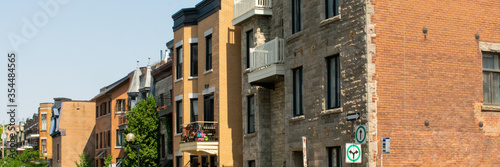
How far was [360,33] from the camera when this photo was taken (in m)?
23.2

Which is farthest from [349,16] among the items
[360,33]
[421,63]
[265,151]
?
[265,151]

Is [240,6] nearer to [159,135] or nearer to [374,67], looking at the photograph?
[374,67]

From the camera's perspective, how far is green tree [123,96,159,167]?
46.2 m

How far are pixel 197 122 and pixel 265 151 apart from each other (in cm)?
561

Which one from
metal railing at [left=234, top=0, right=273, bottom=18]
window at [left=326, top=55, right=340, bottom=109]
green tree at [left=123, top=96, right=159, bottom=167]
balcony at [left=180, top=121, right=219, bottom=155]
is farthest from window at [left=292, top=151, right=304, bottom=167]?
green tree at [left=123, top=96, right=159, bottom=167]

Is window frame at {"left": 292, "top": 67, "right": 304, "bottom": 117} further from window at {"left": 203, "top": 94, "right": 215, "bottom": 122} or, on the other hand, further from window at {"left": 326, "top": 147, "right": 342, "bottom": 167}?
window at {"left": 203, "top": 94, "right": 215, "bottom": 122}

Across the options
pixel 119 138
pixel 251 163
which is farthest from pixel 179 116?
pixel 119 138

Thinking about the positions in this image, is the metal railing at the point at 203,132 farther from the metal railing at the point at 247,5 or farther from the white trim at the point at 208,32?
the metal railing at the point at 247,5

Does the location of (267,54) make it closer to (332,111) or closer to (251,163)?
(251,163)

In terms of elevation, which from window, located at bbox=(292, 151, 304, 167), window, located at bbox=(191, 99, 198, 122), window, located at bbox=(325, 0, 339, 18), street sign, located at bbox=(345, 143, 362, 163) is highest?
window, located at bbox=(325, 0, 339, 18)

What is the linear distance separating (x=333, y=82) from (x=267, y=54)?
5.72 m

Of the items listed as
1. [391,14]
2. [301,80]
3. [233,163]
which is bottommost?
[233,163]

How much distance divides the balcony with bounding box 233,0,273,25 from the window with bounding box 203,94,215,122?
479 cm

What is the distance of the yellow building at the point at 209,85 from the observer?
36.1 meters
